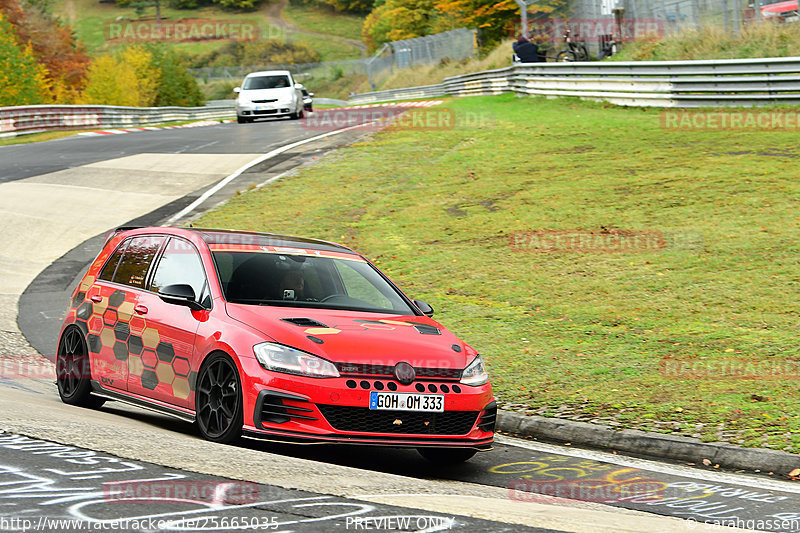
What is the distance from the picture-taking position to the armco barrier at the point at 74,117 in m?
35.4

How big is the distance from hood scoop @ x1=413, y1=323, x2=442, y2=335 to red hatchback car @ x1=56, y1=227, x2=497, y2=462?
11 mm

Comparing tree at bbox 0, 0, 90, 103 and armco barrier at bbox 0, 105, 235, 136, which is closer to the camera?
armco barrier at bbox 0, 105, 235, 136

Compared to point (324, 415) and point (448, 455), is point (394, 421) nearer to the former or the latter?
point (324, 415)

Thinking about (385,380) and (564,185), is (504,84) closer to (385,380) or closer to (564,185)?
(564,185)

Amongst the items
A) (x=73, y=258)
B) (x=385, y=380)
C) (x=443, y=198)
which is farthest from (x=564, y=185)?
(x=385, y=380)

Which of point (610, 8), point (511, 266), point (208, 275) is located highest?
point (610, 8)

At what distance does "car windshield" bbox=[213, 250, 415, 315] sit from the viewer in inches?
293

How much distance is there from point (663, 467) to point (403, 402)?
2.03 m

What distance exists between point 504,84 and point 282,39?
111 metres

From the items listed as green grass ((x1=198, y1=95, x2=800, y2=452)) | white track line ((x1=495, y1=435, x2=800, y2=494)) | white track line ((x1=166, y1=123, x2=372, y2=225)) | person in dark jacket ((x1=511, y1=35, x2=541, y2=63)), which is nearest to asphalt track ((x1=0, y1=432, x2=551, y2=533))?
white track line ((x1=495, y1=435, x2=800, y2=494))

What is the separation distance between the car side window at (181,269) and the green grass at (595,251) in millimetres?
2882

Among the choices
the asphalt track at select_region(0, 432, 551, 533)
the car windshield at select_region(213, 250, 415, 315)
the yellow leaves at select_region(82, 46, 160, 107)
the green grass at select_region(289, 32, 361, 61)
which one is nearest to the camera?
the asphalt track at select_region(0, 432, 551, 533)

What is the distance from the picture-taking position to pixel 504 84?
40.5 metres

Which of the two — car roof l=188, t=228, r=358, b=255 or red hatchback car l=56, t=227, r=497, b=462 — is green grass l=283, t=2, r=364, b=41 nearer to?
car roof l=188, t=228, r=358, b=255
